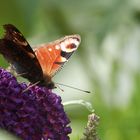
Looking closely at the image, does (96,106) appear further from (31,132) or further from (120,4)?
(31,132)

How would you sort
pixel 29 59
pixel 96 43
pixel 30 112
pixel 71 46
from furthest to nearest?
pixel 96 43 < pixel 71 46 < pixel 29 59 < pixel 30 112

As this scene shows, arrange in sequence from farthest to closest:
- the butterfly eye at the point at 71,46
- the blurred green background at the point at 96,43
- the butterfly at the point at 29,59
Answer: the blurred green background at the point at 96,43
the butterfly eye at the point at 71,46
the butterfly at the point at 29,59

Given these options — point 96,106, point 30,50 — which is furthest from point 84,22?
point 30,50

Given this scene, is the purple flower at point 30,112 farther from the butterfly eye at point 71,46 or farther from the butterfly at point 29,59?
the butterfly eye at point 71,46

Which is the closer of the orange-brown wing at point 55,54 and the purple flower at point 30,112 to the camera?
the purple flower at point 30,112

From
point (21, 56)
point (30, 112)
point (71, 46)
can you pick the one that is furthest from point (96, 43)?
point (30, 112)

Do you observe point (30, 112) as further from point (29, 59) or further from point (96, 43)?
point (96, 43)

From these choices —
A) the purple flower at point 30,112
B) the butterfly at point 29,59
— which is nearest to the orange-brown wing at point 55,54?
the butterfly at point 29,59
